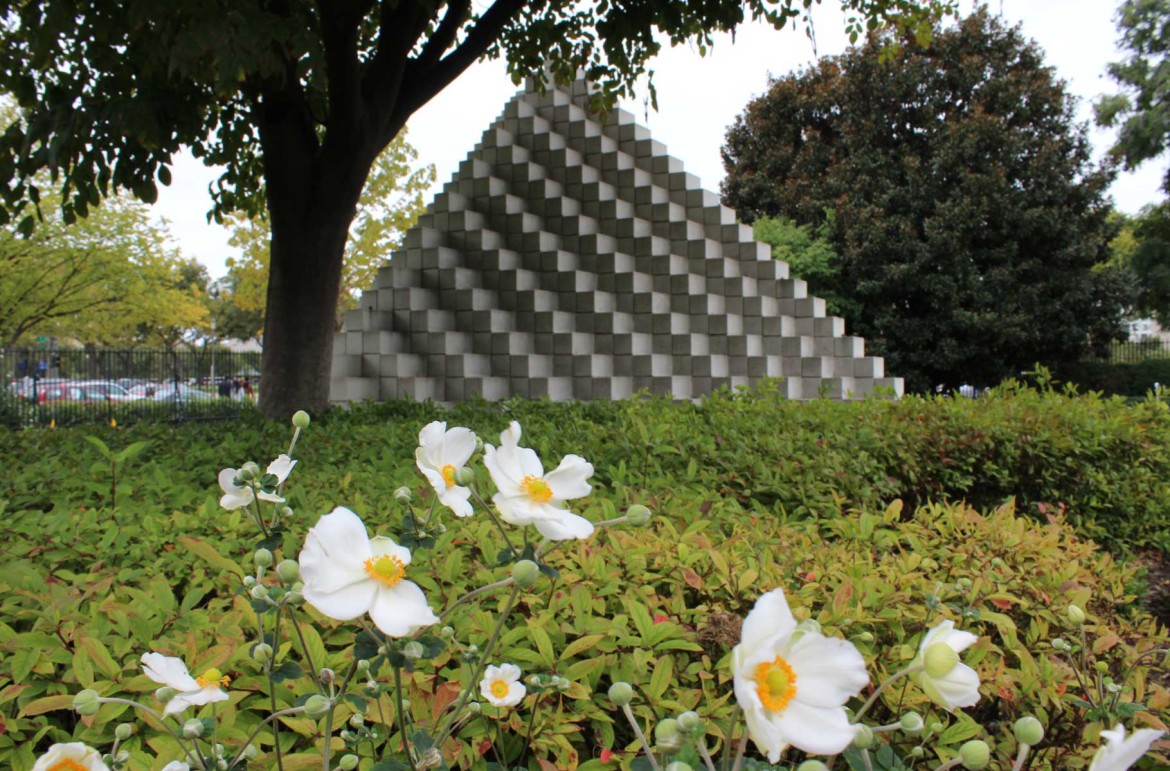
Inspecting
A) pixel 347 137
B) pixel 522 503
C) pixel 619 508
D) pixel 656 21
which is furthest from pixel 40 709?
pixel 656 21

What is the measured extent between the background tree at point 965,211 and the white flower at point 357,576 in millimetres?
17613

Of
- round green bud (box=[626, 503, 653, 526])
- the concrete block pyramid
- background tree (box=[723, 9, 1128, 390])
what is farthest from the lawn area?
background tree (box=[723, 9, 1128, 390])

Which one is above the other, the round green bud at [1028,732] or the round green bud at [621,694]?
the round green bud at [1028,732]

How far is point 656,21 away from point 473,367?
3.39 meters

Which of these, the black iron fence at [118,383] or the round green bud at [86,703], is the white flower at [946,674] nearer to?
the round green bud at [86,703]

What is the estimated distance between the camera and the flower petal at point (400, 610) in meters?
0.68

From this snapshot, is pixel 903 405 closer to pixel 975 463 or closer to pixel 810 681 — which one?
pixel 975 463

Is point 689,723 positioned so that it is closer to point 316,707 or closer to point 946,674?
point 946,674

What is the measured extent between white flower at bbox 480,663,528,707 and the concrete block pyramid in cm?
636

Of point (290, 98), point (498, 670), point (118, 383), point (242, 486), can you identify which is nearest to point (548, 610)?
point (498, 670)

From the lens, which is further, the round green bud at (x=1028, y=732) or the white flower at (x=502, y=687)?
the white flower at (x=502, y=687)

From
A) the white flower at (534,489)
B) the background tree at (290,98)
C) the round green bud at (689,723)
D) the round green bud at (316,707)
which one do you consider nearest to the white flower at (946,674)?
the round green bud at (689,723)

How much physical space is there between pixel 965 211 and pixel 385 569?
60.4ft

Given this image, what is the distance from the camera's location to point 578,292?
7969 millimetres
